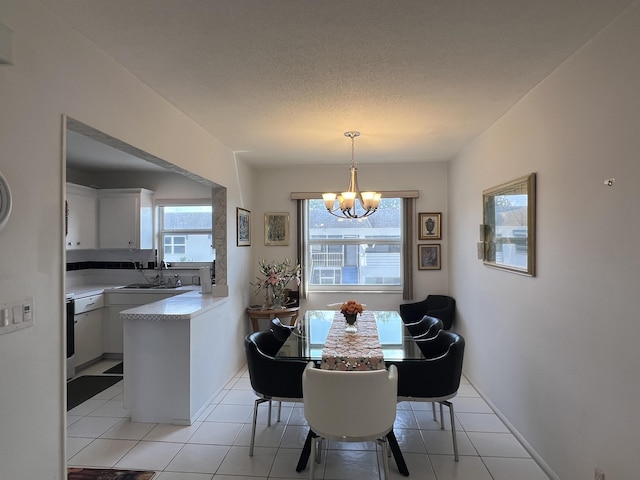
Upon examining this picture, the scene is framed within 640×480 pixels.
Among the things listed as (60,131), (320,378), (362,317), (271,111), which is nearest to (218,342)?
(362,317)

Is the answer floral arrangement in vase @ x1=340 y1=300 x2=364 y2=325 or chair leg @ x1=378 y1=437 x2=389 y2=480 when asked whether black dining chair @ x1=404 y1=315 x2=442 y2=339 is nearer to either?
floral arrangement in vase @ x1=340 y1=300 x2=364 y2=325

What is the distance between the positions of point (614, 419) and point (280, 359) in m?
1.78

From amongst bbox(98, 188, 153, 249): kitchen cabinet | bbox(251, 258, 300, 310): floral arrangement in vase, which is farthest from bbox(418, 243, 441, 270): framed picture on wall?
bbox(98, 188, 153, 249): kitchen cabinet

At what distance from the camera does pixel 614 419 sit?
1725 mm

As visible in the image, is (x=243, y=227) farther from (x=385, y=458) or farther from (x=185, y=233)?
(x=385, y=458)

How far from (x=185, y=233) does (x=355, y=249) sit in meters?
2.34

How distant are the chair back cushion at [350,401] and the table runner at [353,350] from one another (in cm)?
26

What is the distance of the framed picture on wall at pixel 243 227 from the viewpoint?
427 cm

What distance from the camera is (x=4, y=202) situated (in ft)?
4.59

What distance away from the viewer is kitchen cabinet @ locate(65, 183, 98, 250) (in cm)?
439

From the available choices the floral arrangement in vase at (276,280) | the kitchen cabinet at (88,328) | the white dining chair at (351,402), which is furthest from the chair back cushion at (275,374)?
the kitchen cabinet at (88,328)

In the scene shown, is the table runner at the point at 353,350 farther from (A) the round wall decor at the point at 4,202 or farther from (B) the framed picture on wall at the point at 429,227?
(B) the framed picture on wall at the point at 429,227

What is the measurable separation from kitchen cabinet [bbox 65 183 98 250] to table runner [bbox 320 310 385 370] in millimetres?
3444

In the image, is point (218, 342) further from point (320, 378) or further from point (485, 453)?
point (485, 453)
